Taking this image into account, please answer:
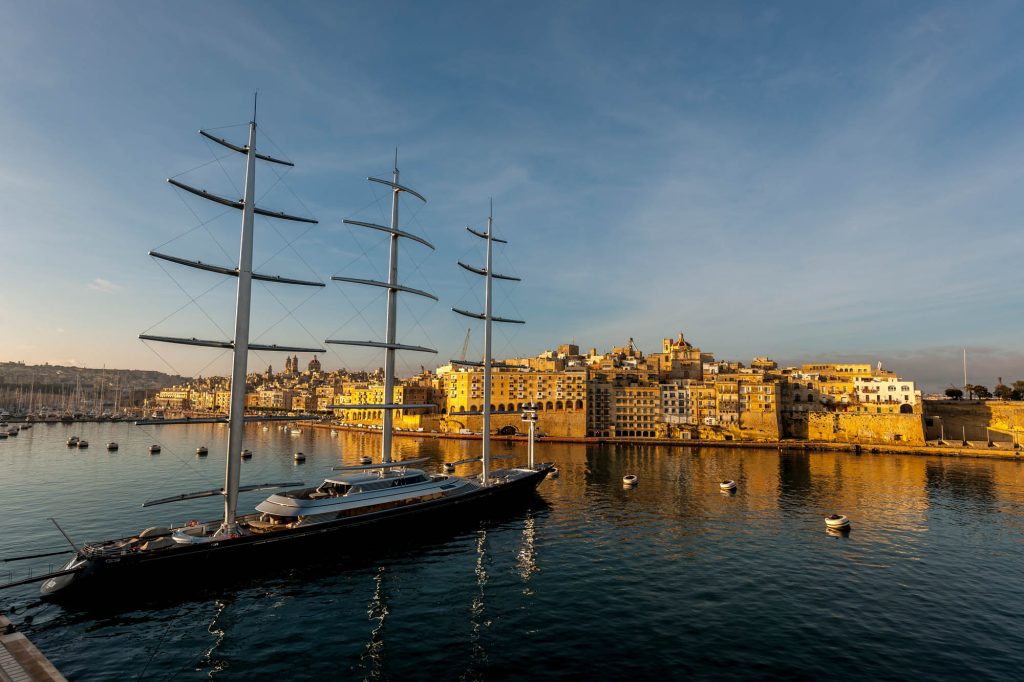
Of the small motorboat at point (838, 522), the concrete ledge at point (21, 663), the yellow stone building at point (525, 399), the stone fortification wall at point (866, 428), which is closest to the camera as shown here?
the concrete ledge at point (21, 663)

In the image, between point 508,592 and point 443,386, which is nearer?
point 508,592

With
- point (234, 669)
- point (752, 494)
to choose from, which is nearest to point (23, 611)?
point (234, 669)

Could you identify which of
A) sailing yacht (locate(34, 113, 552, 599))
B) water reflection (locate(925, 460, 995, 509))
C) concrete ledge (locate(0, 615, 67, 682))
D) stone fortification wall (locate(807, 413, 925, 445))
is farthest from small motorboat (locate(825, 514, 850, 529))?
stone fortification wall (locate(807, 413, 925, 445))

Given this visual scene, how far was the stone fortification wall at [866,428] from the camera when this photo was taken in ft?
311

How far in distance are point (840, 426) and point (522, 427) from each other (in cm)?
6339

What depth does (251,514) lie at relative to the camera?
30.2m

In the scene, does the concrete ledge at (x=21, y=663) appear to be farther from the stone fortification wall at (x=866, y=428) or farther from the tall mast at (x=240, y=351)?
the stone fortification wall at (x=866, y=428)

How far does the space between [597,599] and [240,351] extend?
2167 centimetres

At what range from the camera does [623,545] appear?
30141 mm

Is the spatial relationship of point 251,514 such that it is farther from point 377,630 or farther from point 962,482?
point 962,482

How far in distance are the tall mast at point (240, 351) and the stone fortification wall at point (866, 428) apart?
106m

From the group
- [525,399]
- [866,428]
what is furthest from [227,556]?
[866,428]

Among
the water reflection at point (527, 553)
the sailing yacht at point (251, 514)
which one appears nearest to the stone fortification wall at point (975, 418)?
the water reflection at point (527, 553)

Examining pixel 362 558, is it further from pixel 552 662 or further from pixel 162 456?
pixel 162 456
